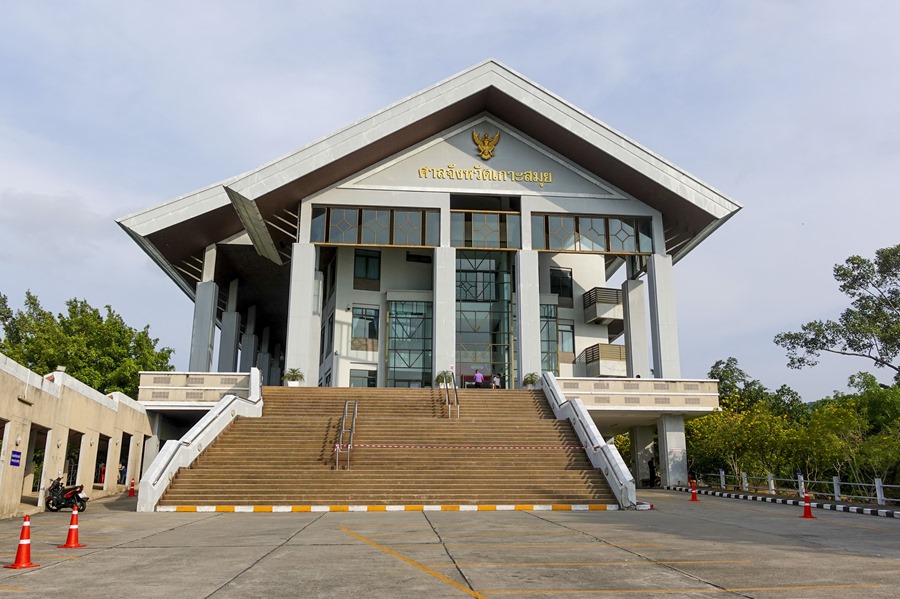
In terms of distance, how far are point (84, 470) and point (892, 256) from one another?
135 feet

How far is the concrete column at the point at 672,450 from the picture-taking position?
29.4 meters

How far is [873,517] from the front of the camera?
17172 millimetres

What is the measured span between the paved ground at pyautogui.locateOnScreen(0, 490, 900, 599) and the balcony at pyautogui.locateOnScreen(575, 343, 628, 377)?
79.6 ft

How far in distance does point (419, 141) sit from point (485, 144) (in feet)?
10.4

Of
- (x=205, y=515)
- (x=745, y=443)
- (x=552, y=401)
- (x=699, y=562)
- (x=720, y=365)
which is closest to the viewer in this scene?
(x=699, y=562)

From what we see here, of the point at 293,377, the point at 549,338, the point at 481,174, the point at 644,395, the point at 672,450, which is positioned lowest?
the point at 672,450

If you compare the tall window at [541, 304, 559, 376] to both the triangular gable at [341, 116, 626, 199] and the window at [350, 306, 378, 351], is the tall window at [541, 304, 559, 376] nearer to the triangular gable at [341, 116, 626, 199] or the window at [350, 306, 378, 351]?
the triangular gable at [341, 116, 626, 199]

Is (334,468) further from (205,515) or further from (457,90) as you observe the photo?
(457,90)

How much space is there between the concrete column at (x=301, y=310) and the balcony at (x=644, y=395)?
1112 centimetres

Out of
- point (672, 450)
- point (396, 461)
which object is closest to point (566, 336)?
point (672, 450)

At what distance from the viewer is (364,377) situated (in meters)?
38.8

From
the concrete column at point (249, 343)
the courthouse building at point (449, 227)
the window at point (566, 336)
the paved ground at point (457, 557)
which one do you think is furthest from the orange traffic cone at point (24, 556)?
the concrete column at point (249, 343)

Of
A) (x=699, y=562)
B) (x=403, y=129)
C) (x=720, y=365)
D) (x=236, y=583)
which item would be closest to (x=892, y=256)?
(x=720, y=365)

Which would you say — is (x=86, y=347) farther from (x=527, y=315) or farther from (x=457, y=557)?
(x=457, y=557)
